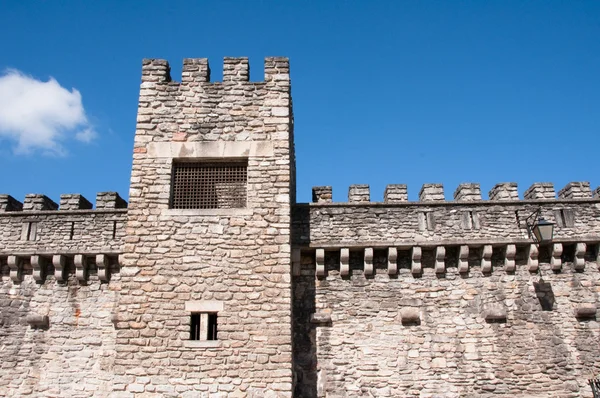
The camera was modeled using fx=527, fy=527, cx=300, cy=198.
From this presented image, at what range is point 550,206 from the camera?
9.55 m

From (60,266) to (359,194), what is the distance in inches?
212

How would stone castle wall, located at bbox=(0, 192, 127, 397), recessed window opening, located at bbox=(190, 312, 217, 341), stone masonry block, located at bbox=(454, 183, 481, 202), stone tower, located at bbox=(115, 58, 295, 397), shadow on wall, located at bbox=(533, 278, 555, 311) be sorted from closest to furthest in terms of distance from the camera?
stone tower, located at bbox=(115, 58, 295, 397)
recessed window opening, located at bbox=(190, 312, 217, 341)
stone castle wall, located at bbox=(0, 192, 127, 397)
shadow on wall, located at bbox=(533, 278, 555, 311)
stone masonry block, located at bbox=(454, 183, 481, 202)

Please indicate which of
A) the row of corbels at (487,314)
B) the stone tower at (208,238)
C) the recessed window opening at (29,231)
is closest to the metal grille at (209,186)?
the stone tower at (208,238)

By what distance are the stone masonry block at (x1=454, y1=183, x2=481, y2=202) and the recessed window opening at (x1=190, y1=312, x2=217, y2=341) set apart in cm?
497

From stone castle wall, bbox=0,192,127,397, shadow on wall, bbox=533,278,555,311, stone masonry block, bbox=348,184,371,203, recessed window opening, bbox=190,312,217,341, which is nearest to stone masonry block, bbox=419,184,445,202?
stone masonry block, bbox=348,184,371,203

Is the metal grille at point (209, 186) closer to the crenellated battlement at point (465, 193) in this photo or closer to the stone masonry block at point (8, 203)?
the crenellated battlement at point (465, 193)

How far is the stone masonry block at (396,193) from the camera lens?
9.59 metres

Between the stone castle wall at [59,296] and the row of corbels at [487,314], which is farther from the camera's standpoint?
the row of corbels at [487,314]

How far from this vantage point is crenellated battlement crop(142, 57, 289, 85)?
360 inches

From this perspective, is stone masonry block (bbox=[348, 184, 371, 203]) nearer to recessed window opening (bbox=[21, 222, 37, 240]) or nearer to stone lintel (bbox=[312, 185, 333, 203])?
stone lintel (bbox=[312, 185, 333, 203])

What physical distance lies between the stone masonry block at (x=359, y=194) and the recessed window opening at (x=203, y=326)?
131 inches

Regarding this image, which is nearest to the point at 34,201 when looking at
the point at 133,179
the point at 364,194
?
the point at 133,179

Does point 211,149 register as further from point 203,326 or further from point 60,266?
point 60,266

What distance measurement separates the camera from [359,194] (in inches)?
378
